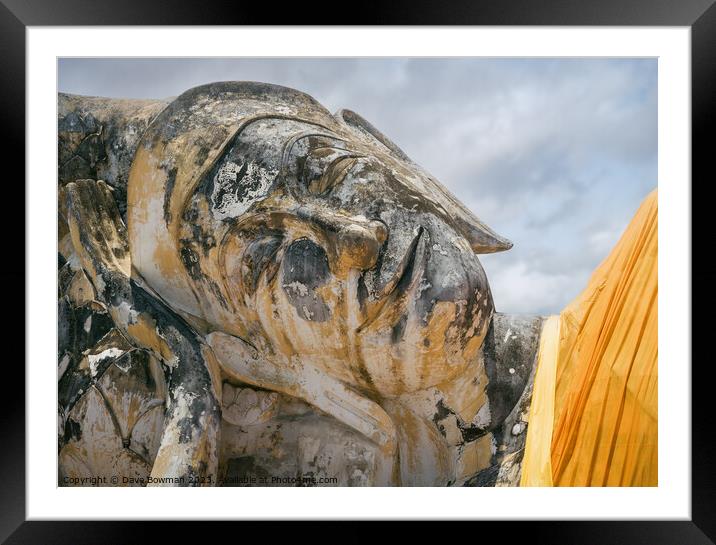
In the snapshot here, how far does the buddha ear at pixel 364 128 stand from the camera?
5.31 metres

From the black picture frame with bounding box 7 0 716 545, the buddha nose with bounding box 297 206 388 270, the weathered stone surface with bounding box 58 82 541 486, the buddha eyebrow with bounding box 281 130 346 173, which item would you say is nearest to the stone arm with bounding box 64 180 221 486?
the weathered stone surface with bounding box 58 82 541 486

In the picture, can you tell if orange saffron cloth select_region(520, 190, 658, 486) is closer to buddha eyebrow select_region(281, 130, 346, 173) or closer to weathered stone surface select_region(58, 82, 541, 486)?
weathered stone surface select_region(58, 82, 541, 486)

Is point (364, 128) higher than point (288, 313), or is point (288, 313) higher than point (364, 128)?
point (364, 128)

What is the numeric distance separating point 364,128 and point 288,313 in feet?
4.07

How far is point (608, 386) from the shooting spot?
4836 millimetres

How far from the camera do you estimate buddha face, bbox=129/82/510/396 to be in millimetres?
4746

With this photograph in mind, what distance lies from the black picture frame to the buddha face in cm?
71

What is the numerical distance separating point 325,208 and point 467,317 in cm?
94
